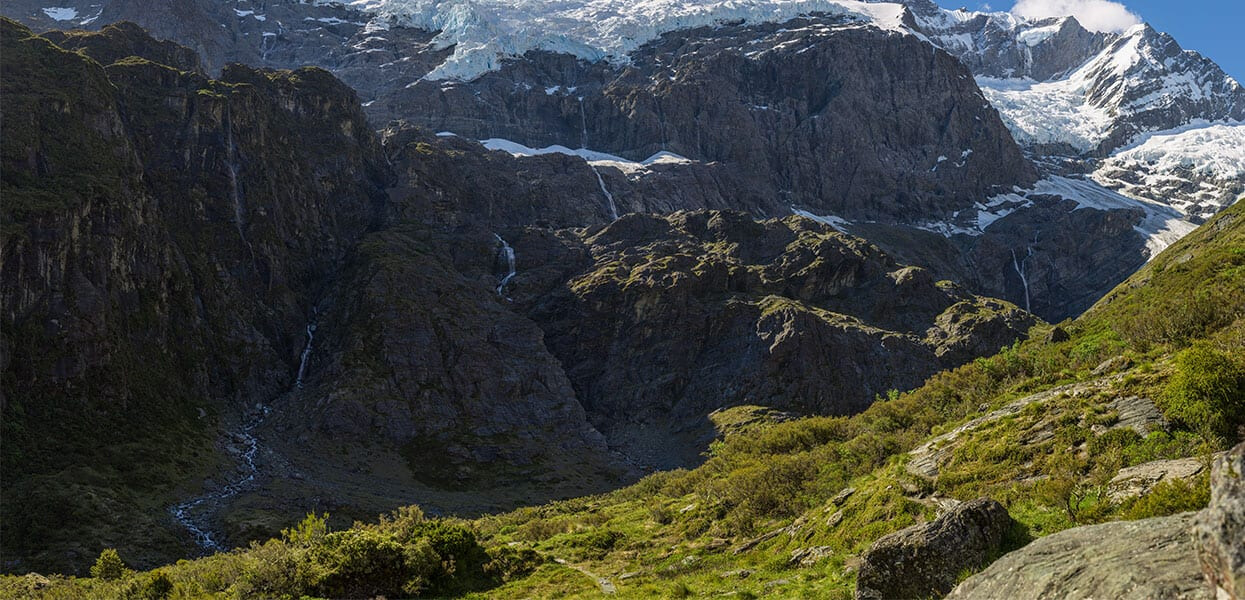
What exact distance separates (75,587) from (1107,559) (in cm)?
3810

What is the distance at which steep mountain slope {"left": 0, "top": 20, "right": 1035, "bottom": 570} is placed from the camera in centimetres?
9194

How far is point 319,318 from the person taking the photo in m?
143

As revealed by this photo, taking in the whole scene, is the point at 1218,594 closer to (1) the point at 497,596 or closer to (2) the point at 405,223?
(1) the point at 497,596

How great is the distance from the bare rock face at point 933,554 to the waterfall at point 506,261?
144 metres

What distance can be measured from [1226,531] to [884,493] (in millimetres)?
16770

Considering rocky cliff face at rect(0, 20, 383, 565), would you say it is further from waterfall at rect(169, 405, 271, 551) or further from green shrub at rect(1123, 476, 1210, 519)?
green shrub at rect(1123, 476, 1210, 519)

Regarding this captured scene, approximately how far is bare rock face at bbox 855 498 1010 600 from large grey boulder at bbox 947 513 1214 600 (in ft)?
10.3

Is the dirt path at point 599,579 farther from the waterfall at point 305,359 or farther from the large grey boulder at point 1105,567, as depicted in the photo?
the waterfall at point 305,359

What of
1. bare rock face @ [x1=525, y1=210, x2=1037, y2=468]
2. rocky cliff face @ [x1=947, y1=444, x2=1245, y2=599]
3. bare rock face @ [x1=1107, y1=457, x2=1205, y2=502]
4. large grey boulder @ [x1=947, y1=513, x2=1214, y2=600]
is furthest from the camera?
bare rock face @ [x1=525, y1=210, x2=1037, y2=468]

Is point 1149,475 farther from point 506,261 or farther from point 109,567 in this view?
point 506,261

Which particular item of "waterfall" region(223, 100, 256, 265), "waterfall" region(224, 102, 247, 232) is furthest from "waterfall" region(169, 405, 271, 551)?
"waterfall" region(224, 102, 247, 232)

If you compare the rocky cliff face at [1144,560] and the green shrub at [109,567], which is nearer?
the rocky cliff face at [1144,560]

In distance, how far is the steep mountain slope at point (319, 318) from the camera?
91.9 m

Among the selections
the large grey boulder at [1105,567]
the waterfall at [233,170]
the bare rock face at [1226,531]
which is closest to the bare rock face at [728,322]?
the waterfall at [233,170]
